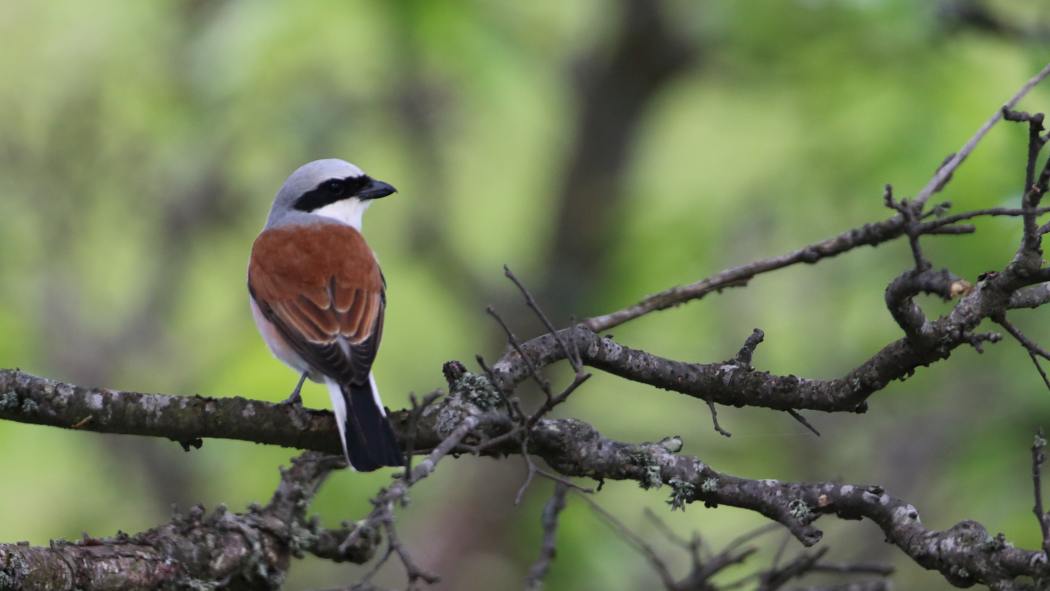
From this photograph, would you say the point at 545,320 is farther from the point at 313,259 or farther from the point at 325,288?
the point at 313,259

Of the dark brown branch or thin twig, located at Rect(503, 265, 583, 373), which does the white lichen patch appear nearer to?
the dark brown branch

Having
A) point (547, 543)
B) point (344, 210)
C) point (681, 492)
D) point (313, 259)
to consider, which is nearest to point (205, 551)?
point (547, 543)

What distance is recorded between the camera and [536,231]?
39.9ft

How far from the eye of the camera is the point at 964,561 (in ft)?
10.4

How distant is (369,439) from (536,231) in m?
8.31

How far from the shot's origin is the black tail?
3875 millimetres

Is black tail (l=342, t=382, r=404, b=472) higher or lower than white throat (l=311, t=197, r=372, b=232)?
lower

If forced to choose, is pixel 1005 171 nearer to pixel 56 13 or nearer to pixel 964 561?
pixel 964 561

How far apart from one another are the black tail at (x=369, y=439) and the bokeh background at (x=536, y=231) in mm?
3189

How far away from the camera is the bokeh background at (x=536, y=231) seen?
25.4 ft

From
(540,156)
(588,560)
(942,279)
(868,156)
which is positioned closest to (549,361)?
(942,279)

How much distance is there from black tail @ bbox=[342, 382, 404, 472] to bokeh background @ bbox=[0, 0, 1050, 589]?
3.19 m

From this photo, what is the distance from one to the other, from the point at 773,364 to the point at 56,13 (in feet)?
22.4

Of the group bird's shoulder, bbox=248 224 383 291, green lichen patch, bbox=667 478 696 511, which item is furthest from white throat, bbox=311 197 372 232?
green lichen patch, bbox=667 478 696 511
